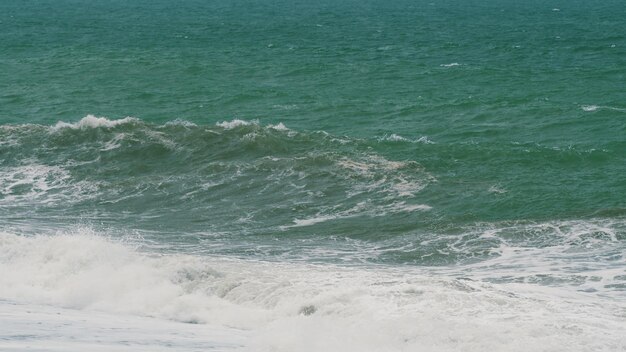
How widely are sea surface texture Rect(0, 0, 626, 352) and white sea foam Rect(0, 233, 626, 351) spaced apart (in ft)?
0.17

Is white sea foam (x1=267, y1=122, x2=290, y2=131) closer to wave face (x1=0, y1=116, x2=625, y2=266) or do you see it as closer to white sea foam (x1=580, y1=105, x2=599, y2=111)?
wave face (x1=0, y1=116, x2=625, y2=266)

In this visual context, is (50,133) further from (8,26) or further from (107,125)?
(8,26)

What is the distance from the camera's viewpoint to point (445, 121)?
1407 inches

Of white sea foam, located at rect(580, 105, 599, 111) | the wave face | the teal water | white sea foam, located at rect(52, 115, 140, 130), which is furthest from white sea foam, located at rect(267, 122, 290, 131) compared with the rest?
white sea foam, located at rect(580, 105, 599, 111)

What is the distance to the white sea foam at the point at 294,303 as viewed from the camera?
15.5 m

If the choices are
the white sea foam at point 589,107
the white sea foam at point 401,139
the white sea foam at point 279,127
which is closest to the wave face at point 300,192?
the white sea foam at point 401,139

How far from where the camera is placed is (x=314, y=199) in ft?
87.9

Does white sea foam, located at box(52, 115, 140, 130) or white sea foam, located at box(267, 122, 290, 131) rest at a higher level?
white sea foam, located at box(52, 115, 140, 130)

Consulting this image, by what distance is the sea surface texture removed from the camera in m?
16.6

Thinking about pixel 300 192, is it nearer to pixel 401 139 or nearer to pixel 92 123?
pixel 401 139

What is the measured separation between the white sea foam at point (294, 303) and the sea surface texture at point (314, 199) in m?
0.05

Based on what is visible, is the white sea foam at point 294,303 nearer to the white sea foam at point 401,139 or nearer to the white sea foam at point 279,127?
the white sea foam at point 401,139

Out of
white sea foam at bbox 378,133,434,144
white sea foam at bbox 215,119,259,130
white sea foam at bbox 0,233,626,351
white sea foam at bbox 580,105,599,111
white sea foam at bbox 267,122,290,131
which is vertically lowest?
→ white sea foam at bbox 580,105,599,111

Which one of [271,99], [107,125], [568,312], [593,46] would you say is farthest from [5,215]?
[593,46]
